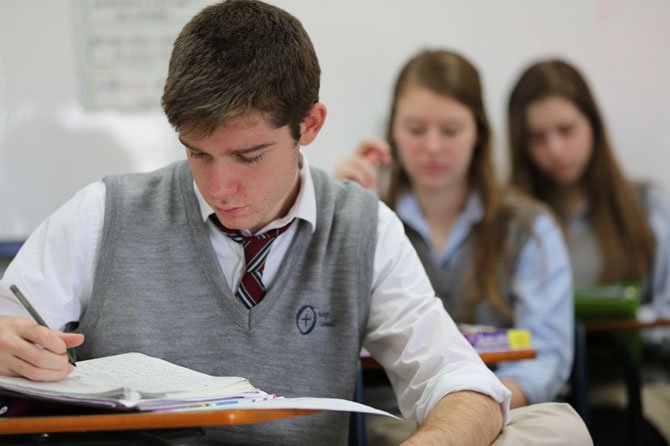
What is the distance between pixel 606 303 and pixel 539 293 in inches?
7.2

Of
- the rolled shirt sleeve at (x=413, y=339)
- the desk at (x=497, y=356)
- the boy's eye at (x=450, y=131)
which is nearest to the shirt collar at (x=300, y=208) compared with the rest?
the rolled shirt sleeve at (x=413, y=339)

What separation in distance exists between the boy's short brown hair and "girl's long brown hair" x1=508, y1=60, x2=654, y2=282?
4.92 feet

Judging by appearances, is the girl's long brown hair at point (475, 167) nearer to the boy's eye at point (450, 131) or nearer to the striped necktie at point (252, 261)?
the boy's eye at point (450, 131)

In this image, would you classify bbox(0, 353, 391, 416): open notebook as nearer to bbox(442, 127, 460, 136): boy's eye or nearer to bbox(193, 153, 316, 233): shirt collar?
bbox(193, 153, 316, 233): shirt collar

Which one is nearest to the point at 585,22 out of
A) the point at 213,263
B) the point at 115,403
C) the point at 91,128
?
the point at 91,128

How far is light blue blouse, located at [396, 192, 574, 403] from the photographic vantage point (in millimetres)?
2039

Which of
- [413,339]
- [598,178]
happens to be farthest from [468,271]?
[413,339]

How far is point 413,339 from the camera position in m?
1.42

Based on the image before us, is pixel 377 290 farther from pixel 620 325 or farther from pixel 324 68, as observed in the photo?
pixel 620 325

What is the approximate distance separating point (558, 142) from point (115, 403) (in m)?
2.05

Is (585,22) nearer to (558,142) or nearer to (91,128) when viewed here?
(558,142)

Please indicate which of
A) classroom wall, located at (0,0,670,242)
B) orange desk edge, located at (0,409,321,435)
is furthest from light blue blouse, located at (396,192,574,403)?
orange desk edge, located at (0,409,321,435)

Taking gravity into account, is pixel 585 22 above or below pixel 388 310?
above

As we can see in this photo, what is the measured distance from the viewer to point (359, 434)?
67.3 inches
